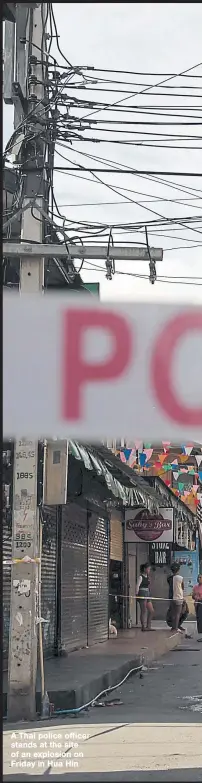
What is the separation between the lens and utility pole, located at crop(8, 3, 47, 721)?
26.7 feet

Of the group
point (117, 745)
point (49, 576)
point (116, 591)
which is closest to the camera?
point (117, 745)

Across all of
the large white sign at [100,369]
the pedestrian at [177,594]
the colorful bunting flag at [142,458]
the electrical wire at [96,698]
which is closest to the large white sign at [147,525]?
the pedestrian at [177,594]

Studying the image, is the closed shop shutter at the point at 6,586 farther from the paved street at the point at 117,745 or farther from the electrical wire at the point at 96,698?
the paved street at the point at 117,745

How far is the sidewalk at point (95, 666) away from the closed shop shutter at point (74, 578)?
30cm

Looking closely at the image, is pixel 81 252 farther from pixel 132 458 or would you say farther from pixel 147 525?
pixel 147 525

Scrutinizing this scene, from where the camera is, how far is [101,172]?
9.29 m

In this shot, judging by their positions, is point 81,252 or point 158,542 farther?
point 158,542

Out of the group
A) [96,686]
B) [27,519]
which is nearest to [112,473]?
[96,686]

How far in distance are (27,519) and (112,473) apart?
13.6 feet

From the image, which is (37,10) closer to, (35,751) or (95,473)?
(95,473)

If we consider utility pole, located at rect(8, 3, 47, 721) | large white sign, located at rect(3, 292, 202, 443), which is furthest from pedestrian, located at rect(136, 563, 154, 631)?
large white sign, located at rect(3, 292, 202, 443)

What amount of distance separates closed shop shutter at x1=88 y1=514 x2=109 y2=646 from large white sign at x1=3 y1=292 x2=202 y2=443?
40.4ft

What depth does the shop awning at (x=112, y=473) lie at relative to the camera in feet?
32.0

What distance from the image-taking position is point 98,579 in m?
16.8
